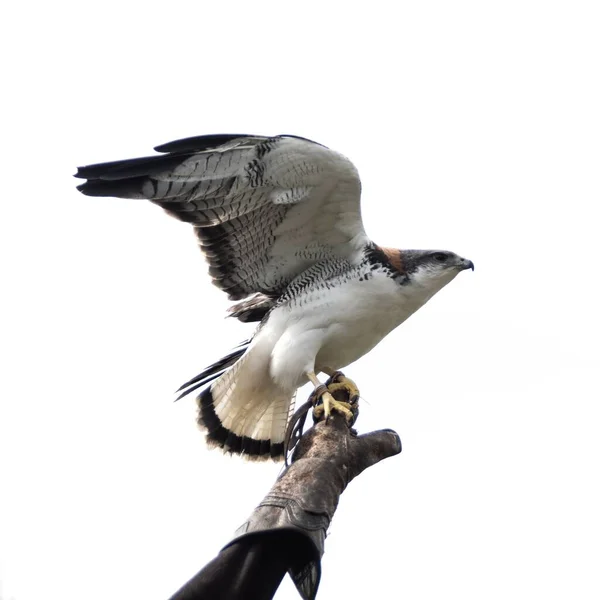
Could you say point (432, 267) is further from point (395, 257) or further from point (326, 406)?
point (326, 406)

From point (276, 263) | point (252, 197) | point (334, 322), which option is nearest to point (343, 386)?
point (334, 322)

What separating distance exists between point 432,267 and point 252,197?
122 cm

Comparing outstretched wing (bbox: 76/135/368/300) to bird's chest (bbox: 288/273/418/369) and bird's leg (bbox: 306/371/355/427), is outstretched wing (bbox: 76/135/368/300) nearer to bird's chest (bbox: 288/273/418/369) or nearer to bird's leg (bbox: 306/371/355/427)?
bird's chest (bbox: 288/273/418/369)

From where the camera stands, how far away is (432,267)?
19.5 feet

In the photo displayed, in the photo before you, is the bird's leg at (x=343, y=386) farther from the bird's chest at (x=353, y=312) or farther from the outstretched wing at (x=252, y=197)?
the outstretched wing at (x=252, y=197)

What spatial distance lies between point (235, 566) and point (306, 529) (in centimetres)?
36

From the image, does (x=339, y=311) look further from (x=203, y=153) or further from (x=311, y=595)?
(x=311, y=595)

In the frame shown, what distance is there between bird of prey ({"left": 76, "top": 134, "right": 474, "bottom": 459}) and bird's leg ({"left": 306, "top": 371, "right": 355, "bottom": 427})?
0.77ft

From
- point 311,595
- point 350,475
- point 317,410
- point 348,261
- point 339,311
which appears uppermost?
point 348,261

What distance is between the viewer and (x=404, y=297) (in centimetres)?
588

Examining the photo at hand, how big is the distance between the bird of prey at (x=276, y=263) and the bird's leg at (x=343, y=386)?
0.08ft

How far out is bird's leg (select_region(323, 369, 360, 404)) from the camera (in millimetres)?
5152

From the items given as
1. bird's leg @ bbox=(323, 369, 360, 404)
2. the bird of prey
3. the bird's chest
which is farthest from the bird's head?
bird's leg @ bbox=(323, 369, 360, 404)

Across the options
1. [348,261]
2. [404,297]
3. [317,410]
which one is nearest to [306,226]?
[348,261]
